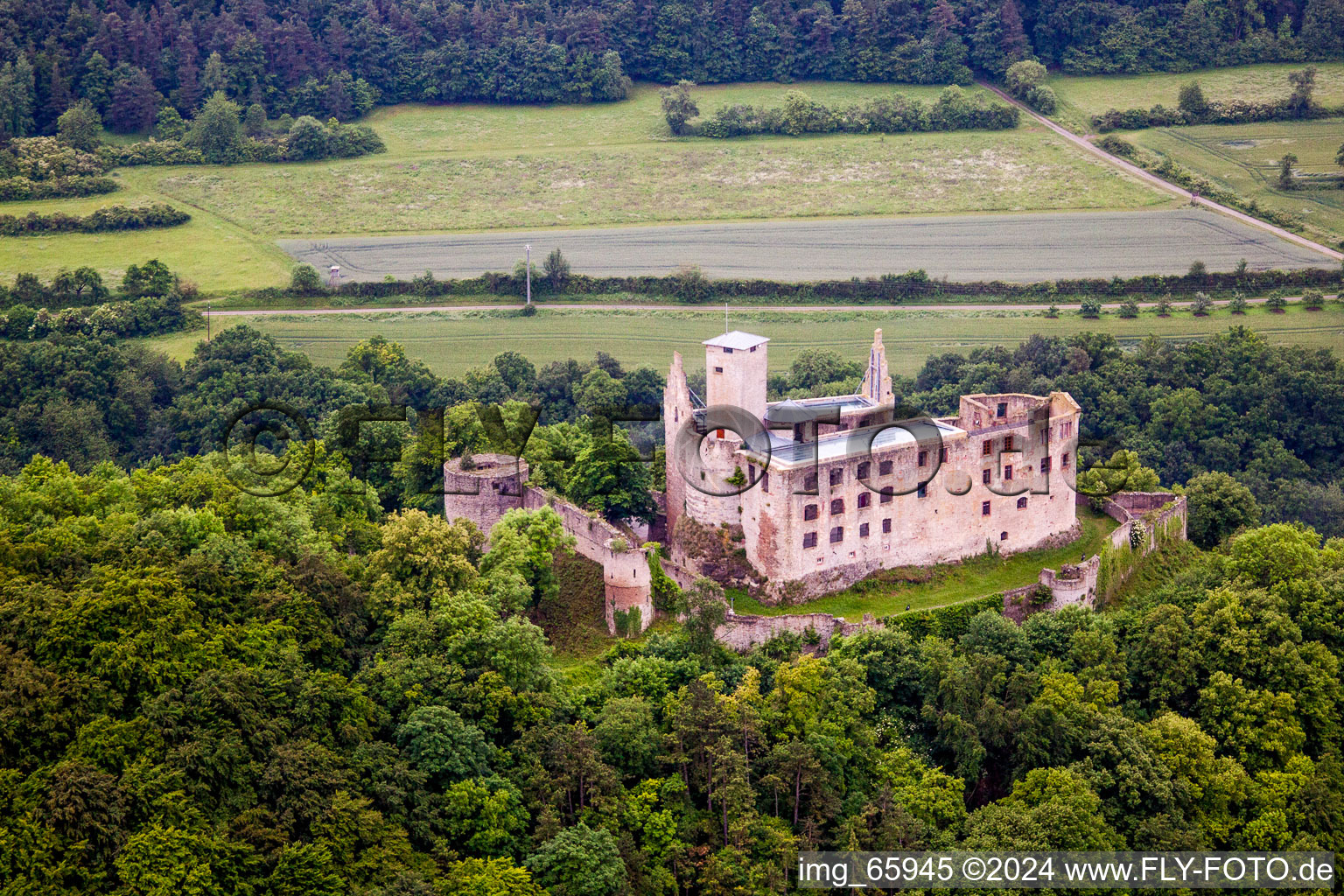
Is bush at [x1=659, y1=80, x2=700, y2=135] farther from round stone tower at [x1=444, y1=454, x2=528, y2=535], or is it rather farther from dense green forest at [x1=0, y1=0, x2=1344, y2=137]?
round stone tower at [x1=444, y1=454, x2=528, y2=535]

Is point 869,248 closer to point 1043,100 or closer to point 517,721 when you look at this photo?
point 1043,100

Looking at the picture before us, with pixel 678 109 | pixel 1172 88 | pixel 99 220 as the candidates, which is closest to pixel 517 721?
pixel 99 220

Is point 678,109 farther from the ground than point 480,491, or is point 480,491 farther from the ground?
point 678,109

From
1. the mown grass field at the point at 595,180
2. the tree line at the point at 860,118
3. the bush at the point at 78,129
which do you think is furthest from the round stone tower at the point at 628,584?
the bush at the point at 78,129

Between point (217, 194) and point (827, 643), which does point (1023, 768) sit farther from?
point (217, 194)

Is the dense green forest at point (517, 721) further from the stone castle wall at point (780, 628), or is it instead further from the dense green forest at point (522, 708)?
the stone castle wall at point (780, 628)

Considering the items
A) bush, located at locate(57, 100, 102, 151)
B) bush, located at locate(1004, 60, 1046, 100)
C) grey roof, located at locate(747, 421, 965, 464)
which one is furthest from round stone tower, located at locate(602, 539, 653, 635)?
bush, located at locate(1004, 60, 1046, 100)

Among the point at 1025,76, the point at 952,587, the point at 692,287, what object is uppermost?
the point at 1025,76

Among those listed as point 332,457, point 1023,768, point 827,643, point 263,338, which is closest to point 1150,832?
point 1023,768
